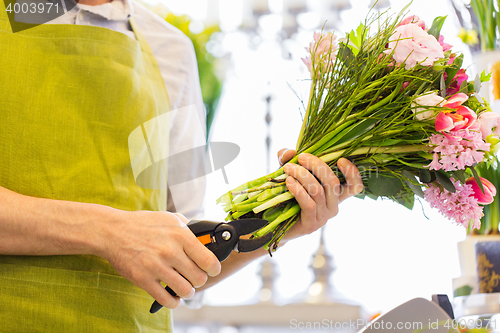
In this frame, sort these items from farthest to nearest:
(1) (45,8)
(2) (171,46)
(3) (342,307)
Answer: (3) (342,307) < (2) (171,46) < (1) (45,8)

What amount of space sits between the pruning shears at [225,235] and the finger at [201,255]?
13 mm

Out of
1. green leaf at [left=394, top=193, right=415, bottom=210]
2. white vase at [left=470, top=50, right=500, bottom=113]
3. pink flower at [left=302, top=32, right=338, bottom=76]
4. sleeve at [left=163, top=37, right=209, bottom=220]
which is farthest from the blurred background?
green leaf at [left=394, top=193, right=415, bottom=210]

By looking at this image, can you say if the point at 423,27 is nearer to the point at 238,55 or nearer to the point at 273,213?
the point at 273,213

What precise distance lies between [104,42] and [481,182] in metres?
0.70

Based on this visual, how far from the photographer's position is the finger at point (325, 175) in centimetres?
60

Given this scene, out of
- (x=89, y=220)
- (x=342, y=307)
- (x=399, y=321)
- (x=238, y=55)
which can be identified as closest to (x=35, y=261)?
(x=89, y=220)

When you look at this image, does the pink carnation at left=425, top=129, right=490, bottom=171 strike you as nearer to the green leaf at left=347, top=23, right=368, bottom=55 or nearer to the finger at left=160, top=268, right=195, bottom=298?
the green leaf at left=347, top=23, right=368, bottom=55

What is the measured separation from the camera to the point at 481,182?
0.61 meters

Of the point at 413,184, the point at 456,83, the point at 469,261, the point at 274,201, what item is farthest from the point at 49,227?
the point at 469,261

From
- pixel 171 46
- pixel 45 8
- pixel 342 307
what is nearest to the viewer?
pixel 45 8

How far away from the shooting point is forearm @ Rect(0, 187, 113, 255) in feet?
1.70

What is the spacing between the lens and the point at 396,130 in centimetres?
57

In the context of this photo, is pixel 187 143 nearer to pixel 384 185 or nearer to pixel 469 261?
pixel 384 185

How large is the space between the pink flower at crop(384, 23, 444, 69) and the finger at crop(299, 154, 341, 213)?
0.20 m
